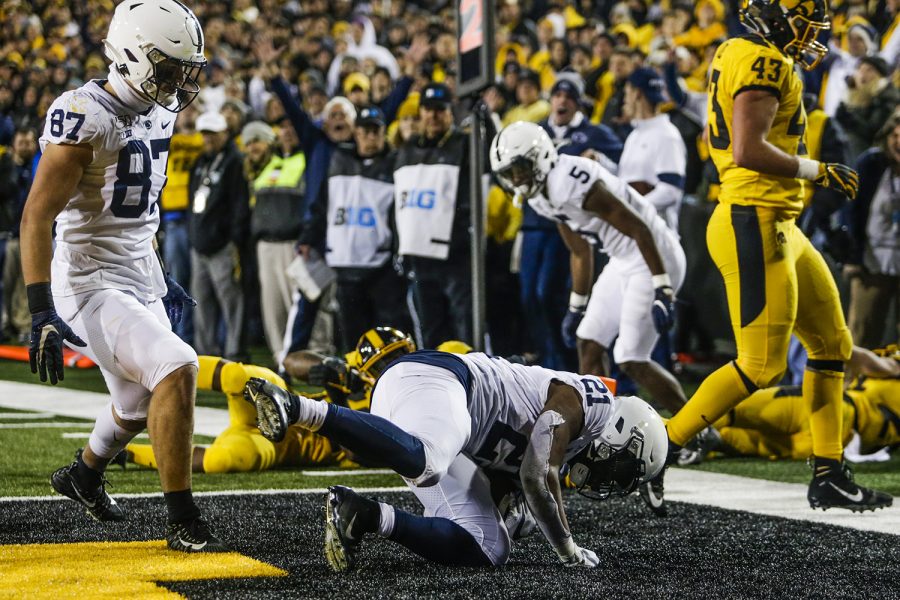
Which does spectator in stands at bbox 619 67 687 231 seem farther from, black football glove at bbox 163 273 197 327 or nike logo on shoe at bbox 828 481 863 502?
Result: black football glove at bbox 163 273 197 327

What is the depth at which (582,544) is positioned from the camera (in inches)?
169

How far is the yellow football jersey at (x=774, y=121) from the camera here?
495 centimetres

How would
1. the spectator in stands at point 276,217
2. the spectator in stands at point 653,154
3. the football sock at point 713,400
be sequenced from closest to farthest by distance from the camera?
1. the football sock at point 713,400
2. the spectator in stands at point 653,154
3. the spectator in stands at point 276,217

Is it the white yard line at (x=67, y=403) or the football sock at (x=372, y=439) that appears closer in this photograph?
the football sock at (x=372, y=439)

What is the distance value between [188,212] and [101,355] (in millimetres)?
6605

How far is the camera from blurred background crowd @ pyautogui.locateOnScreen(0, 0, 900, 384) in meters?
8.30

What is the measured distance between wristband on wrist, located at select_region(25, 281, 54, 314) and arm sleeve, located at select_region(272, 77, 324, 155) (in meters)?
5.69

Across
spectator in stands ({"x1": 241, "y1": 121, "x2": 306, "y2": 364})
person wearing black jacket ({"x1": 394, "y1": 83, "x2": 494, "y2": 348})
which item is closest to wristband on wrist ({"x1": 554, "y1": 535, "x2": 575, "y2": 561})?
person wearing black jacket ({"x1": 394, "y1": 83, "x2": 494, "y2": 348})

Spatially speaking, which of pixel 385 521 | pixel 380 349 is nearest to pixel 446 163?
pixel 380 349

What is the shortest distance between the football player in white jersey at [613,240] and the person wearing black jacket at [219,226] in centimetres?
427

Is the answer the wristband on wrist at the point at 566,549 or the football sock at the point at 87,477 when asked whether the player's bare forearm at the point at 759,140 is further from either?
the football sock at the point at 87,477

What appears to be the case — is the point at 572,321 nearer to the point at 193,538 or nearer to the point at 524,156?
the point at 524,156

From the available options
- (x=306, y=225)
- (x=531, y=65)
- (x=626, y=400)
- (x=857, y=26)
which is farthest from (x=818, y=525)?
(x=531, y=65)

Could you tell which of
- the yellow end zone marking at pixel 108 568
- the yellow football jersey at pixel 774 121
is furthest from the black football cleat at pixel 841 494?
the yellow end zone marking at pixel 108 568
